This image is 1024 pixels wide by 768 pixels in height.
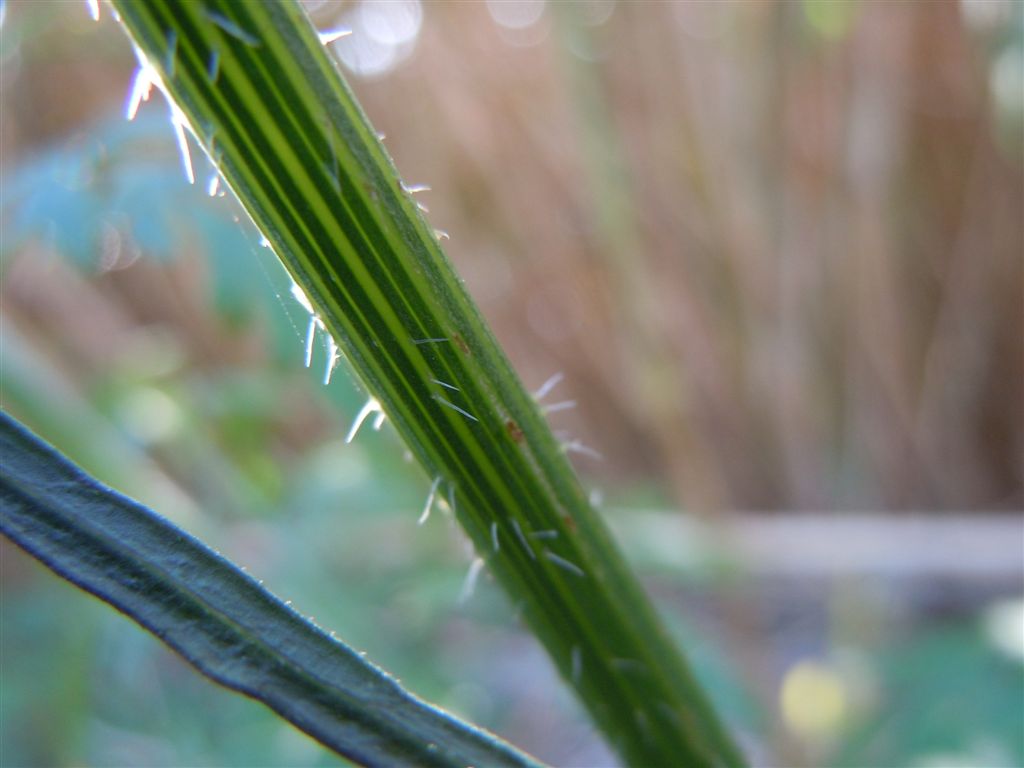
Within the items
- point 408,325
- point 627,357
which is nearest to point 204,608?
point 408,325

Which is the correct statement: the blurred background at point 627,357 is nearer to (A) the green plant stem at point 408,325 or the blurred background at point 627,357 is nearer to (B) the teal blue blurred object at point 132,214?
(B) the teal blue blurred object at point 132,214

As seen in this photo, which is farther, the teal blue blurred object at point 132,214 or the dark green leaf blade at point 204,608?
the teal blue blurred object at point 132,214

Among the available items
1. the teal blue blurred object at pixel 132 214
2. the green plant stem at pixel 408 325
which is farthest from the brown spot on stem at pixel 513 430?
the teal blue blurred object at pixel 132 214

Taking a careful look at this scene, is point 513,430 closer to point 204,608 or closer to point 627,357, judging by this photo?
point 204,608

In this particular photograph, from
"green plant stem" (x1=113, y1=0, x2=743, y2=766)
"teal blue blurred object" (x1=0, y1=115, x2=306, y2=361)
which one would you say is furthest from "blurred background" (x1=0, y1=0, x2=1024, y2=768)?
"green plant stem" (x1=113, y1=0, x2=743, y2=766)

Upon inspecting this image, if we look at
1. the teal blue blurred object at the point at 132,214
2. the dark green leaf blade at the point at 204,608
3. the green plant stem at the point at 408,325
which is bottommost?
the dark green leaf blade at the point at 204,608
